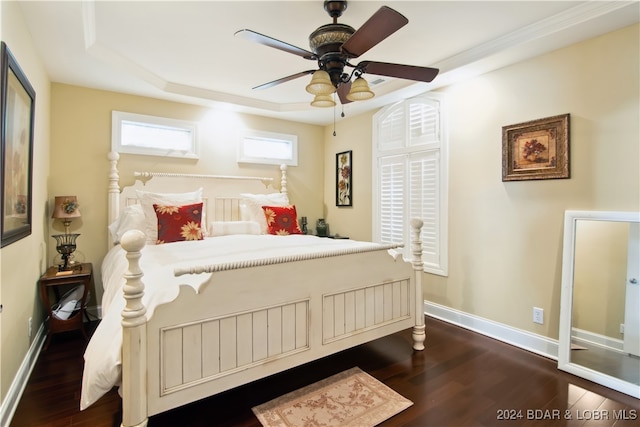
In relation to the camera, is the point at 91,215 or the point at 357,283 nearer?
the point at 357,283

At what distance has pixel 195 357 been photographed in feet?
5.49

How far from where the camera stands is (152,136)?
3.79 meters

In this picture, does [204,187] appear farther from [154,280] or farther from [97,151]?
[154,280]

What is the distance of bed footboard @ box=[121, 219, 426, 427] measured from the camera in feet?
4.89

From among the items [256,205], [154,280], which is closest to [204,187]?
[256,205]

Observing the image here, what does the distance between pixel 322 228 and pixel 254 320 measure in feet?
9.99

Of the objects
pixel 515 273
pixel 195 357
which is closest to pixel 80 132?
pixel 195 357

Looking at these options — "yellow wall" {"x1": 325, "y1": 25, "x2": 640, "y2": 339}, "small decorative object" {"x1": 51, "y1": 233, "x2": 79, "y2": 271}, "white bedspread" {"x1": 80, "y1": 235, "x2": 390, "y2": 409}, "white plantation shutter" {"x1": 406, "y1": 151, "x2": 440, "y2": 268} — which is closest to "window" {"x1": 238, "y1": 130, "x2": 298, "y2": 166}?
"white bedspread" {"x1": 80, "y1": 235, "x2": 390, "y2": 409}

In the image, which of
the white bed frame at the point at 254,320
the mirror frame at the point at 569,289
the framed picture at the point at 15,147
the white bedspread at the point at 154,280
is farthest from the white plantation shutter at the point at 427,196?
the framed picture at the point at 15,147

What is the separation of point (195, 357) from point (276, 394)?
0.72 m

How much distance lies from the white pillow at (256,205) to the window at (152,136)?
2.70ft

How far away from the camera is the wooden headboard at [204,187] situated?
3475 mm

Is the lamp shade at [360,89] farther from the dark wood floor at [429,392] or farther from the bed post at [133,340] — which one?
the dark wood floor at [429,392]

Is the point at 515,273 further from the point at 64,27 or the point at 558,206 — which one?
the point at 64,27
